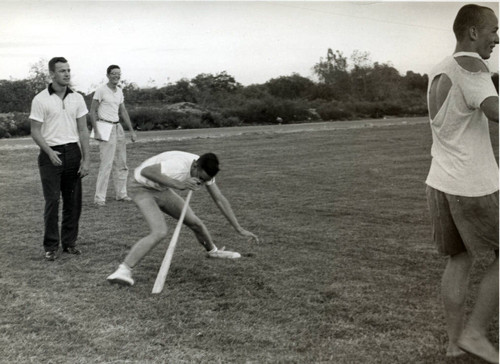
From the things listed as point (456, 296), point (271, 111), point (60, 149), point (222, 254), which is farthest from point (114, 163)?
point (271, 111)

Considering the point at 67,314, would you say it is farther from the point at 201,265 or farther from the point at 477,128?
the point at 477,128

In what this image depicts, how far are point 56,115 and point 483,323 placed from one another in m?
3.86

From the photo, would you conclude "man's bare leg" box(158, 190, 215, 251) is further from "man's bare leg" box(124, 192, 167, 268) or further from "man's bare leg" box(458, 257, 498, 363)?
"man's bare leg" box(458, 257, 498, 363)

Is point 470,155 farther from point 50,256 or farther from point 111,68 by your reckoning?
point 111,68

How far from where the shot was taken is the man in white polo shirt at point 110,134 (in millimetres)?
7848

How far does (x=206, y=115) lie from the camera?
25.2 m

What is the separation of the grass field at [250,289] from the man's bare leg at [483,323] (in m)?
0.16

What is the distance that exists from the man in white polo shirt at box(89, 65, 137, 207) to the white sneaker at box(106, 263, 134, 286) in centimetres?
361

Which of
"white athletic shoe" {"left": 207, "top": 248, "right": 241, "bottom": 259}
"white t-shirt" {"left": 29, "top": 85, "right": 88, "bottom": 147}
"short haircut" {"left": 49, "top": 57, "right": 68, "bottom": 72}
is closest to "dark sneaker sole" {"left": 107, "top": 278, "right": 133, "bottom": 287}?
"white athletic shoe" {"left": 207, "top": 248, "right": 241, "bottom": 259}

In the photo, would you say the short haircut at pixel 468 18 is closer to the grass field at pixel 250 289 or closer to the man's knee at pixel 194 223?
the grass field at pixel 250 289

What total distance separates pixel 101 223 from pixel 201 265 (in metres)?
2.15

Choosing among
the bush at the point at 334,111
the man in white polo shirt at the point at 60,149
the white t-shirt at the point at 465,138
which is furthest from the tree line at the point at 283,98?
the white t-shirt at the point at 465,138

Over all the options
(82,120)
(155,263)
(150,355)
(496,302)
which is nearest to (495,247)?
(496,302)

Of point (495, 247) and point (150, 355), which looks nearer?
point (495, 247)
